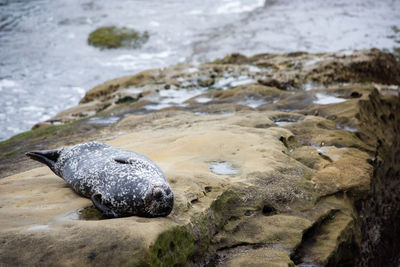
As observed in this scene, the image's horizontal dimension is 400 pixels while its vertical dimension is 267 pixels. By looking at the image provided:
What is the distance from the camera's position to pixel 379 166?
535 cm

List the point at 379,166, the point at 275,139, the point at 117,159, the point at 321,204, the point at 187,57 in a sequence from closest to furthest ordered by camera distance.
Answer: the point at 117,159, the point at 321,204, the point at 275,139, the point at 379,166, the point at 187,57

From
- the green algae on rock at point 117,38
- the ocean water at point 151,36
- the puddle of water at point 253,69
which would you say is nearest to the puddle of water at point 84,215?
the puddle of water at point 253,69

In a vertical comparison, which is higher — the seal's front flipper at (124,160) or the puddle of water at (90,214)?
the seal's front flipper at (124,160)

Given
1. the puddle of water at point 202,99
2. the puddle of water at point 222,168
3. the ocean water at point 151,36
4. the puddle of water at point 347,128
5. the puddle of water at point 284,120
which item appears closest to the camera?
the puddle of water at point 222,168

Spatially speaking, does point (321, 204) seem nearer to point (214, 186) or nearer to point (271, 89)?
point (214, 186)

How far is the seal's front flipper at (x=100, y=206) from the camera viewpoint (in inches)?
→ 114

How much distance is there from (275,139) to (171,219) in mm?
2453

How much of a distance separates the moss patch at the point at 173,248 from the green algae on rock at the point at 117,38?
675 inches

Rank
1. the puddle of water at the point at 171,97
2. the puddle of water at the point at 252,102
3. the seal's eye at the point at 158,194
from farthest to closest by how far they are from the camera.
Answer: the puddle of water at the point at 171,97, the puddle of water at the point at 252,102, the seal's eye at the point at 158,194

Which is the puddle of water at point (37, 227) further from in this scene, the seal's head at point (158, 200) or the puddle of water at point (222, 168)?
the puddle of water at point (222, 168)

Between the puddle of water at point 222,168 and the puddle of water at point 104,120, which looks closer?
the puddle of water at point 222,168

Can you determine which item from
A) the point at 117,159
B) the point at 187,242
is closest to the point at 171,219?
the point at 187,242

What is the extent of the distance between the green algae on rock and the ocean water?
0.43m

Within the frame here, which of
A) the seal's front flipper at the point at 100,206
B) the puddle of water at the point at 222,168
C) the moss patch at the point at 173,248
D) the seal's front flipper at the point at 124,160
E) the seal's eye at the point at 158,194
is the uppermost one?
the seal's front flipper at the point at 124,160
